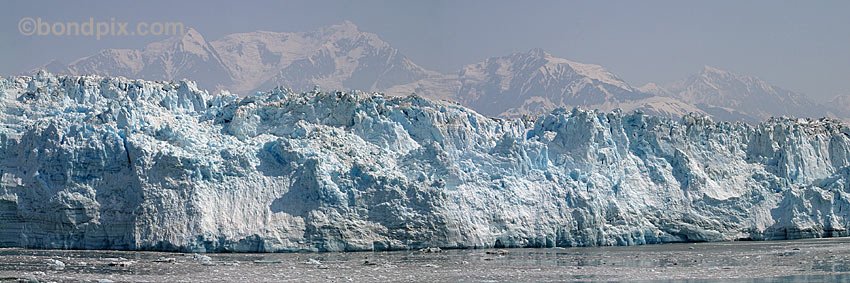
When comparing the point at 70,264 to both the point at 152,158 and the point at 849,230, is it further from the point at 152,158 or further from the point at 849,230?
the point at 849,230

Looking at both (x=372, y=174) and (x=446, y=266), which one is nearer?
(x=446, y=266)

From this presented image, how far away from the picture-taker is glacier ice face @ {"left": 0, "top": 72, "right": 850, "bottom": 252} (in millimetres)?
36688

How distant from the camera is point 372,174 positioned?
39312mm

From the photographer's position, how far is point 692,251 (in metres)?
38.9

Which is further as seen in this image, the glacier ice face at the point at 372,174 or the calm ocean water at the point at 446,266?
the glacier ice face at the point at 372,174

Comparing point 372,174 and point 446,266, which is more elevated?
point 372,174

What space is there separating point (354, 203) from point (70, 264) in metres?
11.3

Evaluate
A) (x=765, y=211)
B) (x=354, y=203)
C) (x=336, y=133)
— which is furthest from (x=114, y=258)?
(x=765, y=211)

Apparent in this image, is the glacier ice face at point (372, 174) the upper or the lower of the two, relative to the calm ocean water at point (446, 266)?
upper

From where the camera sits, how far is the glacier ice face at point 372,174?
1444 inches

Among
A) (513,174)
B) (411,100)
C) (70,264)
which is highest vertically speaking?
(411,100)

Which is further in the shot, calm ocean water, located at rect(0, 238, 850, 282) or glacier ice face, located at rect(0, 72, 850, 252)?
glacier ice face, located at rect(0, 72, 850, 252)

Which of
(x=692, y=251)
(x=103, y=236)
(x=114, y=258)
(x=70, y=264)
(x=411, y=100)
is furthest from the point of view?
(x=411, y=100)

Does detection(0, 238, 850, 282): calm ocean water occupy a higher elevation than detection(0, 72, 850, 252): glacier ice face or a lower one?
lower
